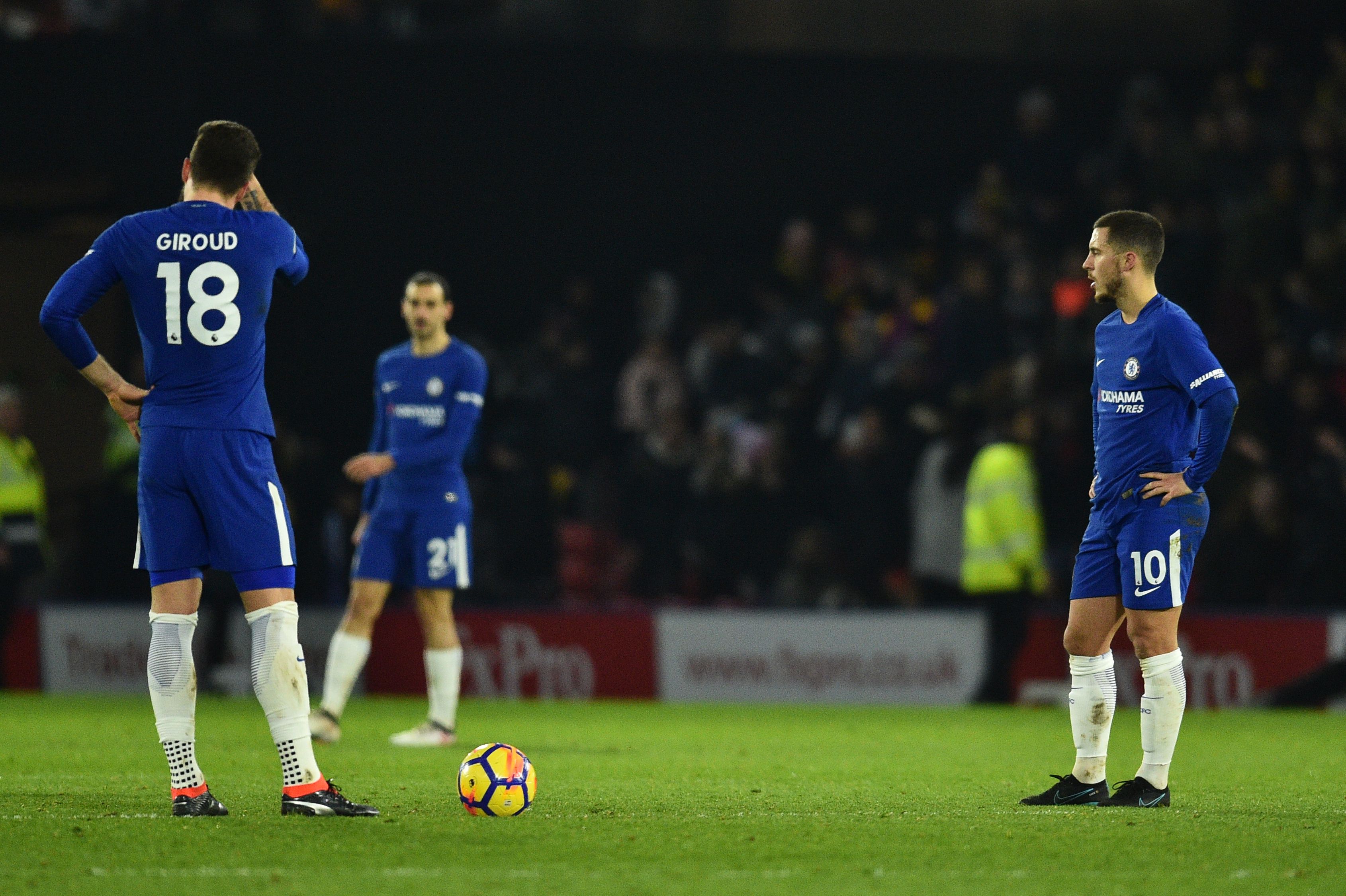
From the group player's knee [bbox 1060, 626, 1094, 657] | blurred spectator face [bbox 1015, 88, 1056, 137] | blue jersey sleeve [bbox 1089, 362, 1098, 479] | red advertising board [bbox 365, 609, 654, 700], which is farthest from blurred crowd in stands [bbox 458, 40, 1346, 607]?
player's knee [bbox 1060, 626, 1094, 657]

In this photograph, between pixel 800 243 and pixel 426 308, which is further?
pixel 800 243

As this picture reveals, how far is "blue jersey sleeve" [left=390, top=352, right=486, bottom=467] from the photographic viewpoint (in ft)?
31.0

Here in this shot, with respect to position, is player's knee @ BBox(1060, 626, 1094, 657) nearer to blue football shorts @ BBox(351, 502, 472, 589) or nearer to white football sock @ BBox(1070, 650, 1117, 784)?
white football sock @ BBox(1070, 650, 1117, 784)

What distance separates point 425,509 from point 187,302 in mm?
3780

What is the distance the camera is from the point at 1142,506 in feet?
21.0

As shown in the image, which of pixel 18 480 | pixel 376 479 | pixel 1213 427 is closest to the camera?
pixel 1213 427

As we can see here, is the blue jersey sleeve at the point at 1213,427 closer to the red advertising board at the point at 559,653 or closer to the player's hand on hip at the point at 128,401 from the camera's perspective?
the player's hand on hip at the point at 128,401

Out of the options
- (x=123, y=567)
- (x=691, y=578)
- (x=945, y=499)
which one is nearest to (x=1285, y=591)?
(x=945, y=499)

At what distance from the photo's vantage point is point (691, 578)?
14.7m

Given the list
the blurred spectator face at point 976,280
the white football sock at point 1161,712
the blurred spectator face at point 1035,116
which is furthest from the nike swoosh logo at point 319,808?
the blurred spectator face at point 1035,116

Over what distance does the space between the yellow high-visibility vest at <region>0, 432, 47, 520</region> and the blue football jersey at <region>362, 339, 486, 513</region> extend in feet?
16.3

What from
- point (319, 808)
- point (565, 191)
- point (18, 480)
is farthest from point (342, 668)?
point (565, 191)

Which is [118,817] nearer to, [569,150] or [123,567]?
[123,567]

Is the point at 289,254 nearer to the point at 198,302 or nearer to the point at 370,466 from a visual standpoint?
the point at 198,302
